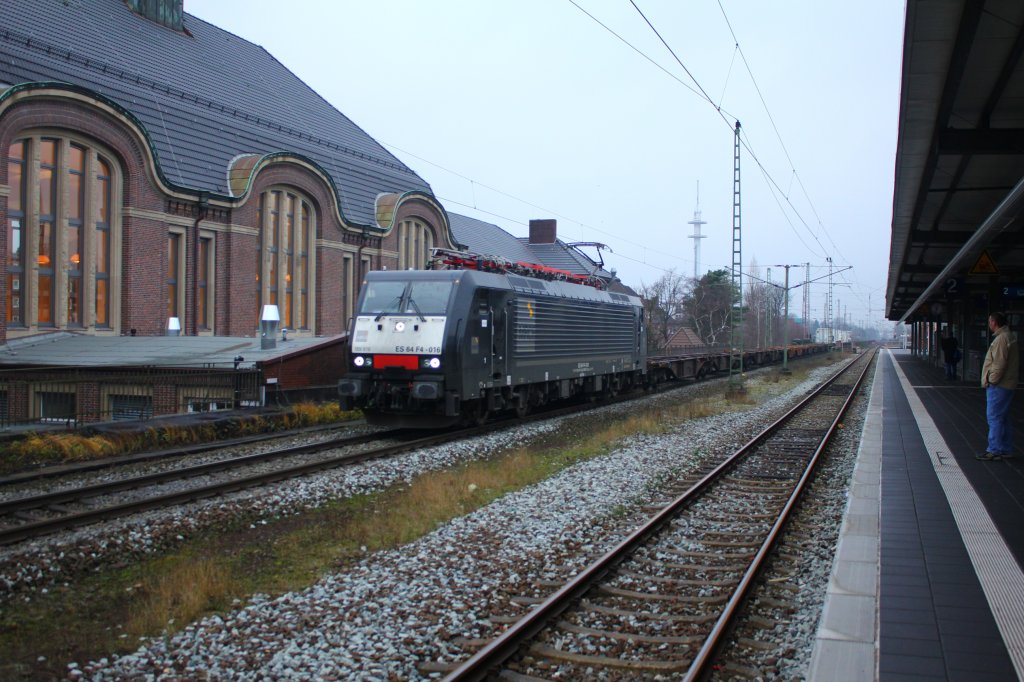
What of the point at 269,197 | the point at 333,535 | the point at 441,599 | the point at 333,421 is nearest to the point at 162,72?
the point at 269,197

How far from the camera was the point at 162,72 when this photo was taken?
2986cm

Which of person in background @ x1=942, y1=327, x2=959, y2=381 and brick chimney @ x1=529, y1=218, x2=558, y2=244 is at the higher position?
brick chimney @ x1=529, y1=218, x2=558, y2=244

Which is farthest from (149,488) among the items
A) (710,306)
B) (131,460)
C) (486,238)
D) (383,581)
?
(710,306)

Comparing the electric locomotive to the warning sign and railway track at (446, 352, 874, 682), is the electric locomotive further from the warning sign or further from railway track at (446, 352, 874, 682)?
the warning sign

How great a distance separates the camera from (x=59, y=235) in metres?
23.5

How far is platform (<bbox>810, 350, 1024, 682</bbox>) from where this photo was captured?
14.8ft

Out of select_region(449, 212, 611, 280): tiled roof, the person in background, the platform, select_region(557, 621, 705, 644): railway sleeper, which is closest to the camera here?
the platform

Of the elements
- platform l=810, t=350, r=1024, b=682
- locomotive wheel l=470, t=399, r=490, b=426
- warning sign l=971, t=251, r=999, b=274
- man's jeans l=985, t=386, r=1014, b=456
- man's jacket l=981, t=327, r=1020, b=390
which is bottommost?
platform l=810, t=350, r=1024, b=682

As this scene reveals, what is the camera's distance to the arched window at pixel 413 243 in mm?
36844

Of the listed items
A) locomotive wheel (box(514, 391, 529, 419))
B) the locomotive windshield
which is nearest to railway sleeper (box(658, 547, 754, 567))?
the locomotive windshield

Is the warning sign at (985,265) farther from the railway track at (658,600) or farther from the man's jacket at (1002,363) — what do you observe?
the railway track at (658,600)

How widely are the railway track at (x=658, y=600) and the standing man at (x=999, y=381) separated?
2.54 meters

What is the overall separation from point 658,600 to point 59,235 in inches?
891

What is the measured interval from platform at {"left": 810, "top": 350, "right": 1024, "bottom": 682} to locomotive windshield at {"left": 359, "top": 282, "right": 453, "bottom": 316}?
7.17 m
